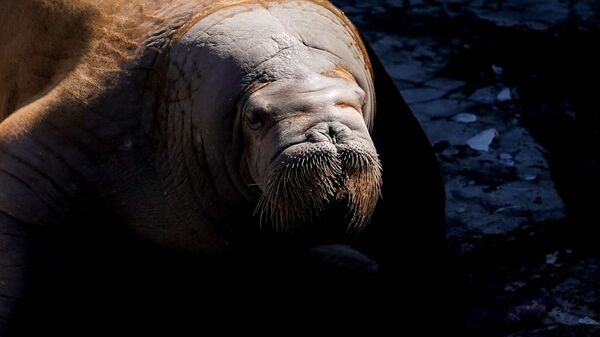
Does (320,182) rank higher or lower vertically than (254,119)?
lower

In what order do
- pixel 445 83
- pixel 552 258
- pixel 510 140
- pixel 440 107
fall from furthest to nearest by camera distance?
pixel 445 83 < pixel 440 107 < pixel 510 140 < pixel 552 258

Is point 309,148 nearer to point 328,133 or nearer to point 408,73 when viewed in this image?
point 328,133

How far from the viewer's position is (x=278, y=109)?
4754 mm

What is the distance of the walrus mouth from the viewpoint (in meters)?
4.56

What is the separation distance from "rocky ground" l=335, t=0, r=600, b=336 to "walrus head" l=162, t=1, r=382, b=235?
1118mm

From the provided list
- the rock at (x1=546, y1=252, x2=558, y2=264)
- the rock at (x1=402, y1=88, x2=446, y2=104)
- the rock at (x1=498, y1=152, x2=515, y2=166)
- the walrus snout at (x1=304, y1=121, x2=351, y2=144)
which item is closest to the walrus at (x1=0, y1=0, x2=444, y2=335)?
the walrus snout at (x1=304, y1=121, x2=351, y2=144)

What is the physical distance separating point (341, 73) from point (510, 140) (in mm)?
2469

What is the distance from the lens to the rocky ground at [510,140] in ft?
19.1

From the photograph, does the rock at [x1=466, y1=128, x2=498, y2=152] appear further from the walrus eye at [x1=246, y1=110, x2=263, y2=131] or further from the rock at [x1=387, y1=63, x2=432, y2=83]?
the walrus eye at [x1=246, y1=110, x2=263, y2=131]

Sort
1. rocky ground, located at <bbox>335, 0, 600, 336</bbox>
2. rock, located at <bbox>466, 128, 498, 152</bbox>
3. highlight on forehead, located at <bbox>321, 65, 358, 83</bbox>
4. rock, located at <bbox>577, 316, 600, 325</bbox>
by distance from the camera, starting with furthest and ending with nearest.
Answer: rock, located at <bbox>466, 128, 498, 152</bbox>, rocky ground, located at <bbox>335, 0, 600, 336</bbox>, rock, located at <bbox>577, 316, 600, 325</bbox>, highlight on forehead, located at <bbox>321, 65, 358, 83</bbox>

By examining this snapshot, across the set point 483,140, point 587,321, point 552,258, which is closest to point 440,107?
point 483,140

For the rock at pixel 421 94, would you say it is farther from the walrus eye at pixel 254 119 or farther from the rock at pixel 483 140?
the walrus eye at pixel 254 119

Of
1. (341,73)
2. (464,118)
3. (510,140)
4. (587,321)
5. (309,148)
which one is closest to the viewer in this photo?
(309,148)

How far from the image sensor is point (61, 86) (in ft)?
17.9
